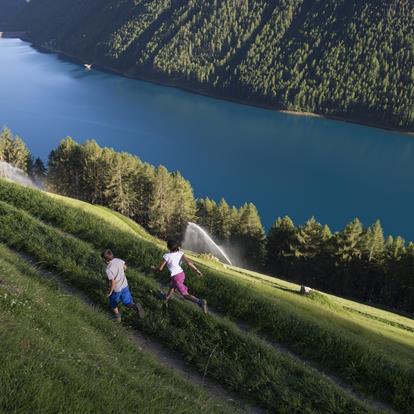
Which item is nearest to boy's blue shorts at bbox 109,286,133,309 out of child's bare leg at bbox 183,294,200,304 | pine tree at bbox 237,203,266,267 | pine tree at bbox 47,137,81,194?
child's bare leg at bbox 183,294,200,304

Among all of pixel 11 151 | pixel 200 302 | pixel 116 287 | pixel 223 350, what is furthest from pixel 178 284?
pixel 11 151

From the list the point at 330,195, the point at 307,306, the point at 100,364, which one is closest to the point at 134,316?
the point at 100,364

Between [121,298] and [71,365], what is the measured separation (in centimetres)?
534

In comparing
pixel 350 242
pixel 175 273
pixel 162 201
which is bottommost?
pixel 162 201

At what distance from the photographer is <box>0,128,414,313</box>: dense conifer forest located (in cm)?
7219

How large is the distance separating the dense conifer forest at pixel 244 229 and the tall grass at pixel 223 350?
62030 millimetres

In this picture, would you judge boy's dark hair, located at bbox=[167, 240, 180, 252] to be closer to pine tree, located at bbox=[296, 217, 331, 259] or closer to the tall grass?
the tall grass

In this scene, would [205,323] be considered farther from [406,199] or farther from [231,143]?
[231,143]

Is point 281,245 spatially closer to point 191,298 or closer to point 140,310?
point 191,298

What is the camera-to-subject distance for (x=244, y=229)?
272 ft

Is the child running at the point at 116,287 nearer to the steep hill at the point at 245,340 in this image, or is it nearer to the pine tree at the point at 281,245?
the steep hill at the point at 245,340

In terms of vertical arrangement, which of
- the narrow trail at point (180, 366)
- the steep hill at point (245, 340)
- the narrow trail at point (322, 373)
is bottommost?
the narrow trail at point (180, 366)

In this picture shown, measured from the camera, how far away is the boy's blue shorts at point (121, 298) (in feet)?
43.4

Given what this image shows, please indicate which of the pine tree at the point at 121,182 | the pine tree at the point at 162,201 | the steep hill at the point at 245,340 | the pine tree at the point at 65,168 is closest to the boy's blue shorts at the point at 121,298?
the steep hill at the point at 245,340
